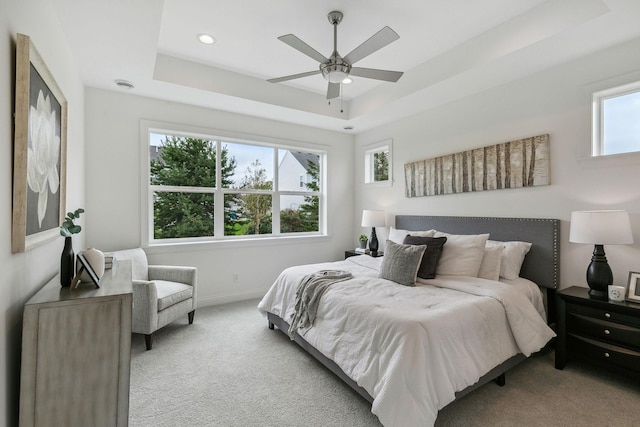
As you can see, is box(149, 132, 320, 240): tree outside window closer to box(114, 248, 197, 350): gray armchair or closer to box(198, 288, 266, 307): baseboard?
box(114, 248, 197, 350): gray armchair

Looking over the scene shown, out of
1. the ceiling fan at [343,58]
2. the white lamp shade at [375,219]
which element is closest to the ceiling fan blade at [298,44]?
the ceiling fan at [343,58]

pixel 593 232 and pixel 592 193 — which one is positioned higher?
pixel 592 193

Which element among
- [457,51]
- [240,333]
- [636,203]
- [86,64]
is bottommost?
[240,333]

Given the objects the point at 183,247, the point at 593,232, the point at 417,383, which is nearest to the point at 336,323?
the point at 417,383

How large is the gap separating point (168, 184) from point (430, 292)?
338cm

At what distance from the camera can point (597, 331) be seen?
2.32m

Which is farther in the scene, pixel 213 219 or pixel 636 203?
pixel 213 219

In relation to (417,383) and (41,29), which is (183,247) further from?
(417,383)

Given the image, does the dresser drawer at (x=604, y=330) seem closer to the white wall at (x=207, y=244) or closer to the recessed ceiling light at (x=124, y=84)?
the white wall at (x=207, y=244)

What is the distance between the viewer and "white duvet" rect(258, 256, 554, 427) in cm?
166

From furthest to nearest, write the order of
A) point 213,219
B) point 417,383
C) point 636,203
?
1. point 213,219
2. point 636,203
3. point 417,383

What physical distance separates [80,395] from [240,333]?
1.86 meters

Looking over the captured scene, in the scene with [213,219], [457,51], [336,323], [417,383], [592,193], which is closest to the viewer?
[417,383]

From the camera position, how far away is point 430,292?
97.6 inches
